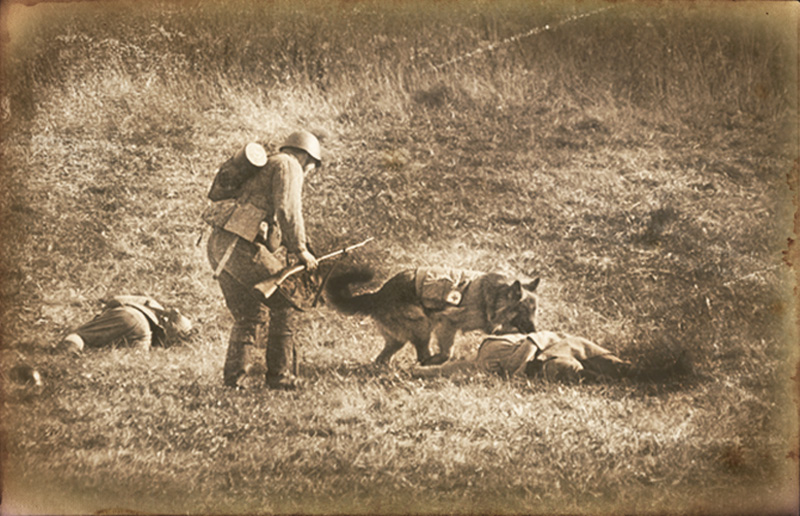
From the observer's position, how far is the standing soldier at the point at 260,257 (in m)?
4.66

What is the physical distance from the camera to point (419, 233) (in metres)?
4.90

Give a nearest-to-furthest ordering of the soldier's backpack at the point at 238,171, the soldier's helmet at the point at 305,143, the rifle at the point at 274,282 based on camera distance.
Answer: the rifle at the point at 274,282, the soldier's backpack at the point at 238,171, the soldier's helmet at the point at 305,143

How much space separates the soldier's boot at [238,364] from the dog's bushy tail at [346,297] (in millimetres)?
654

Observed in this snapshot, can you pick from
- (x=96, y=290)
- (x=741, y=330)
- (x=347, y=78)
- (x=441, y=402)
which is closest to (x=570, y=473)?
(x=441, y=402)

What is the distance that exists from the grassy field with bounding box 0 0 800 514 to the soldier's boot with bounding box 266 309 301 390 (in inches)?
4.4

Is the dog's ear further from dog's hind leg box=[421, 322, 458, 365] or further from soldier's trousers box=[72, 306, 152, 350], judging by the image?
soldier's trousers box=[72, 306, 152, 350]

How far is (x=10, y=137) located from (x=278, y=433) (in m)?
2.93

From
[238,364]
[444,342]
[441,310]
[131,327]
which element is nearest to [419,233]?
[441,310]

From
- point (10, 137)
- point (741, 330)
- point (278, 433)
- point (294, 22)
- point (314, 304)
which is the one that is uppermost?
point (294, 22)

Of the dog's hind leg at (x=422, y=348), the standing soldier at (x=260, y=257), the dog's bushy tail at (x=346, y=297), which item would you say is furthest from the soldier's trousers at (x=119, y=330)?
the dog's hind leg at (x=422, y=348)

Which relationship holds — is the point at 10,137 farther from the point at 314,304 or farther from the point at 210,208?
the point at 314,304

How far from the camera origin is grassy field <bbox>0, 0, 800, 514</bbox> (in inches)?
182

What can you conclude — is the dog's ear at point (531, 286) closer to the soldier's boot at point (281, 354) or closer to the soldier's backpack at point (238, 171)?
the soldier's boot at point (281, 354)

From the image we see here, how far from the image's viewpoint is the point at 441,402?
4.67 m
